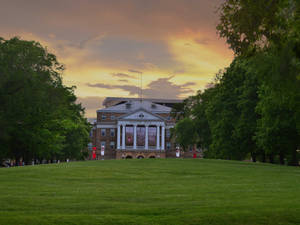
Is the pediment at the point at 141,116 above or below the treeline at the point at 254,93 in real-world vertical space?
above

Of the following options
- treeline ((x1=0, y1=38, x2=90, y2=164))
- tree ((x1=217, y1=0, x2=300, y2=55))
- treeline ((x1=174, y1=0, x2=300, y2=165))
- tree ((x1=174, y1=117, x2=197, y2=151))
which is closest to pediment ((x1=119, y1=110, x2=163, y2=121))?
treeline ((x1=174, y1=0, x2=300, y2=165))

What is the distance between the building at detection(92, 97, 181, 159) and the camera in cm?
12288

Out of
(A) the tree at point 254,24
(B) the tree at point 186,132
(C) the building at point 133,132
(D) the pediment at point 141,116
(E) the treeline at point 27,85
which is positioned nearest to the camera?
(A) the tree at point 254,24

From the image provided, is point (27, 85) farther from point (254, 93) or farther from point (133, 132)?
point (133, 132)

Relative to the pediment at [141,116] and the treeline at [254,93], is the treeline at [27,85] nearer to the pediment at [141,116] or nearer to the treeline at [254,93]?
the treeline at [254,93]

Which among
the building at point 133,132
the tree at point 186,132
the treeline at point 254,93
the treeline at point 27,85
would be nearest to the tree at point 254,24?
the treeline at point 254,93

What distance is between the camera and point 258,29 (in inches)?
543

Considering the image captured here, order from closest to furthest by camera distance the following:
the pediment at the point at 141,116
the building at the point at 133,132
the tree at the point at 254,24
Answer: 1. the tree at the point at 254,24
2. the pediment at the point at 141,116
3. the building at the point at 133,132

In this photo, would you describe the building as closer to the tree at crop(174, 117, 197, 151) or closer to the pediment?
the pediment

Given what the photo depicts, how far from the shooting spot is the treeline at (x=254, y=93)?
13.1 meters

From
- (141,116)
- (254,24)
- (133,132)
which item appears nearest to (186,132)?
(141,116)

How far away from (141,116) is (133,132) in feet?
15.8

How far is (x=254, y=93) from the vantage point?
48.0m

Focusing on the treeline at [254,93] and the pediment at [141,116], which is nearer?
the treeline at [254,93]
